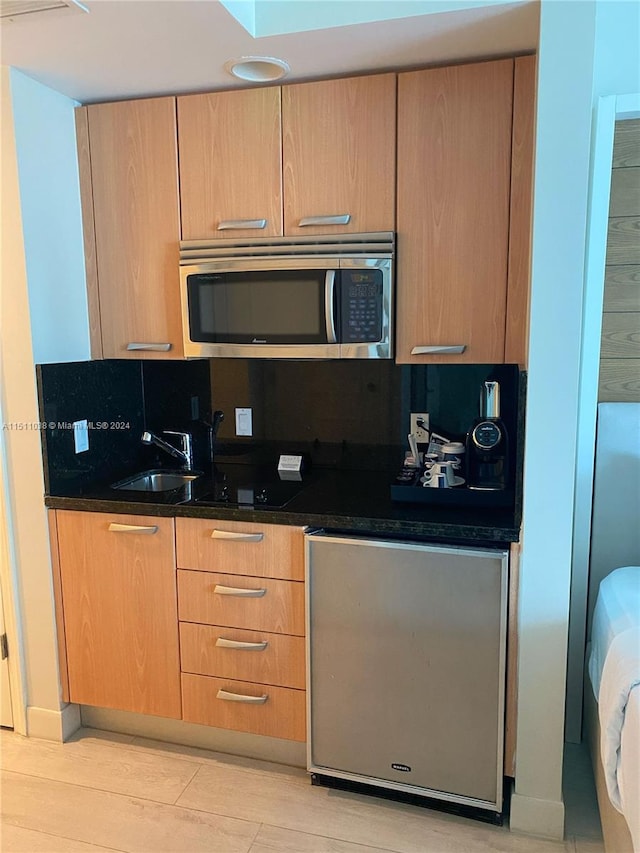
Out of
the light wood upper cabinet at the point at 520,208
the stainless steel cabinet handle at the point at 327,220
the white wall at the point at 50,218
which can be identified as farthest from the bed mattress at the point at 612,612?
the white wall at the point at 50,218

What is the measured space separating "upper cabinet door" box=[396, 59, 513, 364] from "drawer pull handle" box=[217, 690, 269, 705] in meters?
1.22

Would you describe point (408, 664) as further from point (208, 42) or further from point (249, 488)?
point (208, 42)

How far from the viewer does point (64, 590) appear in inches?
88.4

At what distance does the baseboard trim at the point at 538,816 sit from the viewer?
1.80 metres

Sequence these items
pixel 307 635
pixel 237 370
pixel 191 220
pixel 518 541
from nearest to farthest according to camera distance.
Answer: pixel 518 541 < pixel 307 635 < pixel 191 220 < pixel 237 370

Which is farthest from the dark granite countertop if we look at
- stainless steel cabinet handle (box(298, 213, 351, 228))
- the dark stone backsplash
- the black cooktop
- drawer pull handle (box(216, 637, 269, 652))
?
stainless steel cabinet handle (box(298, 213, 351, 228))

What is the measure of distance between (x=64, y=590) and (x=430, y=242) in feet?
5.71

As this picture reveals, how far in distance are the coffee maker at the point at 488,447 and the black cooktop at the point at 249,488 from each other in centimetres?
60

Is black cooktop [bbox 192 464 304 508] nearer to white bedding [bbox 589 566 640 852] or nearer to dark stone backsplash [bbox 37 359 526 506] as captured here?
dark stone backsplash [bbox 37 359 526 506]

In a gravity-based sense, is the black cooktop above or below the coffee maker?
below

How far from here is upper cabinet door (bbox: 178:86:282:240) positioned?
205 centimetres

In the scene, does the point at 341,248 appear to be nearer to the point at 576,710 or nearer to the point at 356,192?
the point at 356,192

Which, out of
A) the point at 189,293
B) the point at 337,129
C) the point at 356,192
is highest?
the point at 337,129

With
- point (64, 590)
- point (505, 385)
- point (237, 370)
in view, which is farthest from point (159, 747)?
point (505, 385)
